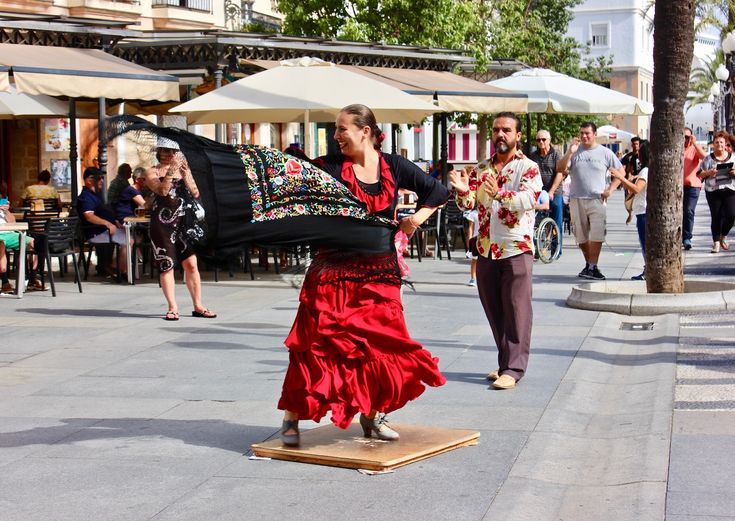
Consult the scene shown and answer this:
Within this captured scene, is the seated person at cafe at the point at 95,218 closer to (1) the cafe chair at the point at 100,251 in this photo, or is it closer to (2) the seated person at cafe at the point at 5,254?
(1) the cafe chair at the point at 100,251

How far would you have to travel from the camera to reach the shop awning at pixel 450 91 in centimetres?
1773

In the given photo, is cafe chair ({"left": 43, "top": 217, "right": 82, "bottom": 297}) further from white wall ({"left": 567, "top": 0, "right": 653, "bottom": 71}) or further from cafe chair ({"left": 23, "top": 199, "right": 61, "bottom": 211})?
white wall ({"left": 567, "top": 0, "right": 653, "bottom": 71})

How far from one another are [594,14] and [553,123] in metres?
42.5

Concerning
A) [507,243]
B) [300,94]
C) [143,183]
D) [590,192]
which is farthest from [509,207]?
[590,192]

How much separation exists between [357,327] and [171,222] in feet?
17.0

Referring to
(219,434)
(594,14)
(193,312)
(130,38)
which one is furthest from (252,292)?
(594,14)

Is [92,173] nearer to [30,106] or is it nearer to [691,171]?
[30,106]

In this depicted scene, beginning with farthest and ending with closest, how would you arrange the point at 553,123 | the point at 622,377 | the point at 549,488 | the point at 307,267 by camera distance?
the point at 553,123 < the point at 622,377 < the point at 307,267 < the point at 549,488

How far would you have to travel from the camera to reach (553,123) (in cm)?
4062

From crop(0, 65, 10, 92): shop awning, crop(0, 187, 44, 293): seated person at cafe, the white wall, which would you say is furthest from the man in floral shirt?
the white wall

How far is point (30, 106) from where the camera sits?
56.5 feet

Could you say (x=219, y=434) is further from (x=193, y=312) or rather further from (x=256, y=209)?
(x=193, y=312)

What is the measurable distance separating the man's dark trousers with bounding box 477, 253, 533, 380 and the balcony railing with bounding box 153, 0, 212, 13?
90.4 feet

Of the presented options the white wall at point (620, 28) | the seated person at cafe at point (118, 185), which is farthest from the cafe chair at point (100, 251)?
the white wall at point (620, 28)
